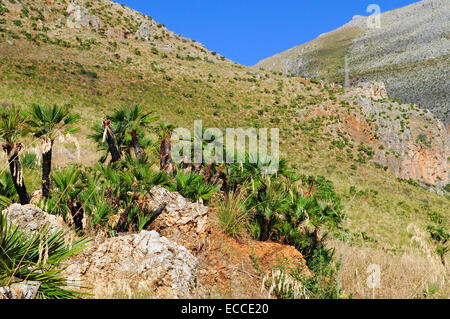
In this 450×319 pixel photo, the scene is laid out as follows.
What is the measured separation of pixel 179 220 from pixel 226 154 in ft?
8.52

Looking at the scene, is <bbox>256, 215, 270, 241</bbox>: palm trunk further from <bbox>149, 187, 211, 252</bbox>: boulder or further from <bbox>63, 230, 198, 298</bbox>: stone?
<bbox>63, 230, 198, 298</bbox>: stone

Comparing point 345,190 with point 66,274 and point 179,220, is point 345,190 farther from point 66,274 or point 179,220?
point 66,274

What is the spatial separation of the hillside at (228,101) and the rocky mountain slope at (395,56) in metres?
38.9

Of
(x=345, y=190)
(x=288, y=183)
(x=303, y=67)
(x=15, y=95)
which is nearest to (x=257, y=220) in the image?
(x=288, y=183)

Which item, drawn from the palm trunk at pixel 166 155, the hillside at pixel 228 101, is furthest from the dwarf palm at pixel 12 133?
the hillside at pixel 228 101

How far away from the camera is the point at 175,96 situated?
37.5 meters

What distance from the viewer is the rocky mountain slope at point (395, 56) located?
258 feet

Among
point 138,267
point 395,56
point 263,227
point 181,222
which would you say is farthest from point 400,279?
point 395,56

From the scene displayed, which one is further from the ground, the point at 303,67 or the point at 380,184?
the point at 303,67

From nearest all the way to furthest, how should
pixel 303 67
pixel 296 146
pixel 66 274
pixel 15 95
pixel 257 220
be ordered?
pixel 66 274, pixel 257 220, pixel 15 95, pixel 296 146, pixel 303 67

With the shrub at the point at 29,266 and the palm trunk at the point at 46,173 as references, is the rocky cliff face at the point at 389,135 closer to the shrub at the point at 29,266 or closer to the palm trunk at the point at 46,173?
the palm trunk at the point at 46,173

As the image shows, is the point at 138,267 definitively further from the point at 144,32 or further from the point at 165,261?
the point at 144,32

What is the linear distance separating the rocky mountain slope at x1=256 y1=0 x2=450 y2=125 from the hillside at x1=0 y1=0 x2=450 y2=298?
38.9 m

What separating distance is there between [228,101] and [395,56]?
293 ft
